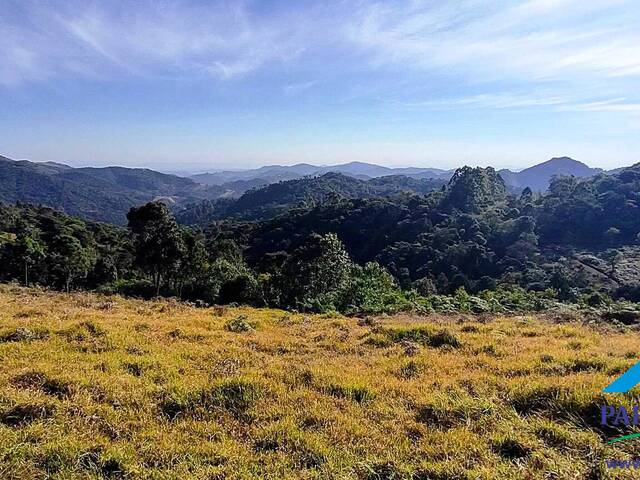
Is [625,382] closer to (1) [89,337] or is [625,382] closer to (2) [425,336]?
(2) [425,336]

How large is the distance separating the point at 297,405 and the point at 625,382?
4.59m

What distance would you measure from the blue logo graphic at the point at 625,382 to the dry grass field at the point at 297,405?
182 mm

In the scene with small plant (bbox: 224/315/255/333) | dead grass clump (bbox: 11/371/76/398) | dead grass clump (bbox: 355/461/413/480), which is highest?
dead grass clump (bbox: 11/371/76/398)

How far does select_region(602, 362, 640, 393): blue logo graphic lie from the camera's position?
552 centimetres

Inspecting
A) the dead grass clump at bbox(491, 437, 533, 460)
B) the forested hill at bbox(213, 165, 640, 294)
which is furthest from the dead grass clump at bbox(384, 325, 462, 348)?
the forested hill at bbox(213, 165, 640, 294)

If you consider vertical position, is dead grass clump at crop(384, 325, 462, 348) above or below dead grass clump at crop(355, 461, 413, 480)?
below

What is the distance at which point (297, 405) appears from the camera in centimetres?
550

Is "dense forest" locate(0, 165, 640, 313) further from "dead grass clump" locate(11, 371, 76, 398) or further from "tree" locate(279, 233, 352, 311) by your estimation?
"dead grass clump" locate(11, 371, 76, 398)

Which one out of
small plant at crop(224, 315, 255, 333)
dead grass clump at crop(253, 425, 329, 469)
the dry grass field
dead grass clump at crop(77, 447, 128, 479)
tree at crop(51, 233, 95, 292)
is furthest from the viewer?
tree at crop(51, 233, 95, 292)

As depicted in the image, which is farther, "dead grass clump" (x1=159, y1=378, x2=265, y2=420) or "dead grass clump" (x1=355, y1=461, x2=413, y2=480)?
"dead grass clump" (x1=159, y1=378, x2=265, y2=420)

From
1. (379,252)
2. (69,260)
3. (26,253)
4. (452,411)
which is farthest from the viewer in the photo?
(379,252)

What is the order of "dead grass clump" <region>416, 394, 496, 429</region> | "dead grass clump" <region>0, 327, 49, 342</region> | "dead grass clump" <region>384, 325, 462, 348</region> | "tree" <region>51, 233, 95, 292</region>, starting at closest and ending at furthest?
"dead grass clump" <region>416, 394, 496, 429</region>
"dead grass clump" <region>0, 327, 49, 342</region>
"dead grass clump" <region>384, 325, 462, 348</region>
"tree" <region>51, 233, 95, 292</region>

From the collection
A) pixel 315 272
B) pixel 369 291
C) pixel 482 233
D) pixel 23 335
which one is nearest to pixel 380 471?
pixel 23 335

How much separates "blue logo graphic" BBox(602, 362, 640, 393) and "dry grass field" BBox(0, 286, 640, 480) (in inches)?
Answer: 7.2
